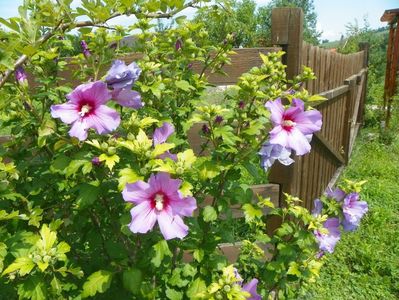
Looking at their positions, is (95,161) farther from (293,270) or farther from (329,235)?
(329,235)

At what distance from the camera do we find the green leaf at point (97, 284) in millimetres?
1447

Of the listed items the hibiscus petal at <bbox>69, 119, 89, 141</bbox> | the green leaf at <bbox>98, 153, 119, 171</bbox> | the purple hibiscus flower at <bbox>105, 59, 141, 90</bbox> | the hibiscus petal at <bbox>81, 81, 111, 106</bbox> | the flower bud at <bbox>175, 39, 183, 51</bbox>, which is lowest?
the green leaf at <bbox>98, 153, 119, 171</bbox>

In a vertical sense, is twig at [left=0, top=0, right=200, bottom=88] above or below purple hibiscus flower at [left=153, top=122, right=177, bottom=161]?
above

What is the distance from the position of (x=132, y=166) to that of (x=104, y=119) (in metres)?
0.18

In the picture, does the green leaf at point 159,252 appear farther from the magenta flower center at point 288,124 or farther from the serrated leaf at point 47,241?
the magenta flower center at point 288,124

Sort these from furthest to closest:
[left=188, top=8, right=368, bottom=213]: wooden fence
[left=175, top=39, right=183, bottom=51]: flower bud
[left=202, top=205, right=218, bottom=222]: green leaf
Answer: [left=188, top=8, right=368, bottom=213]: wooden fence → [left=175, top=39, right=183, bottom=51]: flower bud → [left=202, top=205, right=218, bottom=222]: green leaf

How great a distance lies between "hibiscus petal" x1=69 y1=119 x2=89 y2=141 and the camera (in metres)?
1.25

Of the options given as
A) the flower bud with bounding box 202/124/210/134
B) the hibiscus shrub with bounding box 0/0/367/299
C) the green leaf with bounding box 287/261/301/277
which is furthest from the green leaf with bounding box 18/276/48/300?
the green leaf with bounding box 287/261/301/277

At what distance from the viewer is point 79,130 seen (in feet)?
4.13

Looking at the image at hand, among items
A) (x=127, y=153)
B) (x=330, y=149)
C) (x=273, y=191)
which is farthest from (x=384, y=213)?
(x=127, y=153)

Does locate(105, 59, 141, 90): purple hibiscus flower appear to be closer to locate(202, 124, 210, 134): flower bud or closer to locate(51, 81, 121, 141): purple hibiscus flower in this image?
locate(51, 81, 121, 141): purple hibiscus flower

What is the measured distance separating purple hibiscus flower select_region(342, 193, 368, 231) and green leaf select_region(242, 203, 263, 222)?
606 millimetres

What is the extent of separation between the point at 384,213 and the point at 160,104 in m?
3.63

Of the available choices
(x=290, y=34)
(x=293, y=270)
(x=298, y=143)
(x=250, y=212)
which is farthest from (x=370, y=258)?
(x=298, y=143)
